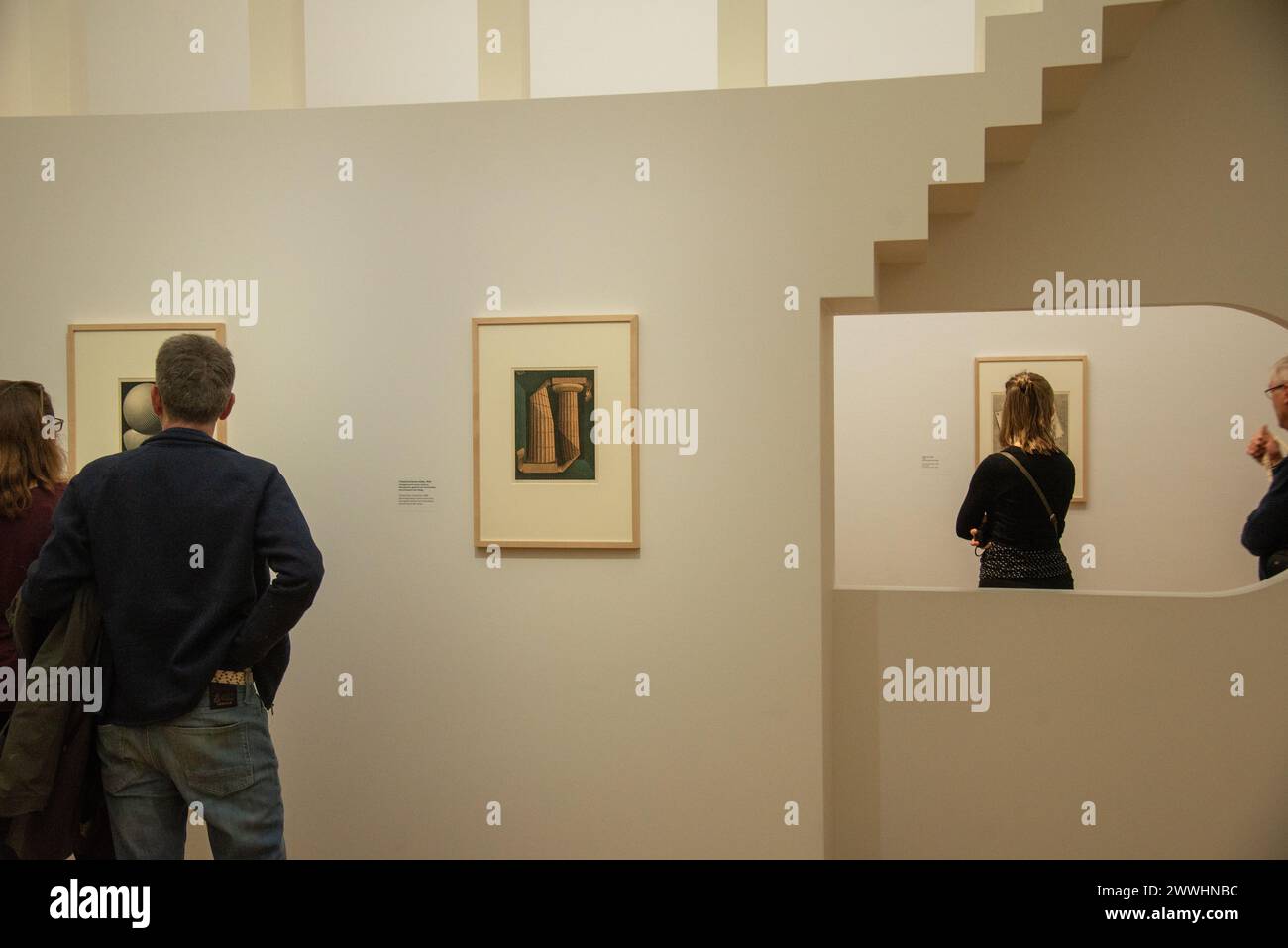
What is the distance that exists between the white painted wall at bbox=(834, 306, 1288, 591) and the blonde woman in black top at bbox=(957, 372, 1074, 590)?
2559 millimetres

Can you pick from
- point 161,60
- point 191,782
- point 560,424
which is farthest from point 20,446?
point 161,60

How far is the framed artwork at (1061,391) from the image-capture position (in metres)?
7.12

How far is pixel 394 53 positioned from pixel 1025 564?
18.6 feet

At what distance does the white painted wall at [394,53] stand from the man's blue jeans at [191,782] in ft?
18.4

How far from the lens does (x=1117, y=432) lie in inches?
280

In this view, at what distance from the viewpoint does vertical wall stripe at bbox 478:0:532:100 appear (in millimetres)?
4484

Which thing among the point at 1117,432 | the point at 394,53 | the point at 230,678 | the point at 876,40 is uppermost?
the point at 394,53

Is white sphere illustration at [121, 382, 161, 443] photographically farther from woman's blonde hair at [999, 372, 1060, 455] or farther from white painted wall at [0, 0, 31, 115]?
woman's blonde hair at [999, 372, 1060, 455]

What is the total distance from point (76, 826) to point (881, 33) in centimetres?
656

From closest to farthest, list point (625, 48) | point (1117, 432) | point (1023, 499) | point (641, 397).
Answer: point (641, 397) < point (1023, 499) < point (1117, 432) < point (625, 48)

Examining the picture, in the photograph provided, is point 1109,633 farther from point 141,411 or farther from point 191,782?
point 141,411

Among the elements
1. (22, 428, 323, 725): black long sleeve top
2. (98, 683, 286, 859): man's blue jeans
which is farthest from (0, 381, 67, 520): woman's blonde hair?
(98, 683, 286, 859): man's blue jeans

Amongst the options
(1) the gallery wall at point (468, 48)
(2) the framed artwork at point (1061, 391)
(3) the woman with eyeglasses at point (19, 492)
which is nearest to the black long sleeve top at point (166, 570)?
(3) the woman with eyeglasses at point (19, 492)

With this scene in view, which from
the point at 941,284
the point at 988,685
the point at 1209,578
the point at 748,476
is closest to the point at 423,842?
the point at 748,476
